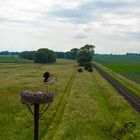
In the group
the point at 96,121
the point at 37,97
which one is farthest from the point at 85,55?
the point at 37,97

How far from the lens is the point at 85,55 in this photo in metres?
179

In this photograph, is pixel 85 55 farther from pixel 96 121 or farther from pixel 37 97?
pixel 37 97

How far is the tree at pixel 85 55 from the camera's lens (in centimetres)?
17493

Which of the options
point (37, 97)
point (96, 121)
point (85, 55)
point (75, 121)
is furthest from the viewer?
point (85, 55)

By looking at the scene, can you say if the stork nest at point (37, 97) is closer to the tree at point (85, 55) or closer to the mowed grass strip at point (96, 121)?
the mowed grass strip at point (96, 121)

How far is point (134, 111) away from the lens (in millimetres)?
43375

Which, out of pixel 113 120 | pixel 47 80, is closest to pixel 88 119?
pixel 113 120

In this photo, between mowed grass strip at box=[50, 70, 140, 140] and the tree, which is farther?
the tree

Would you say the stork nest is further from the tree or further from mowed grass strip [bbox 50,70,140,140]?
the tree

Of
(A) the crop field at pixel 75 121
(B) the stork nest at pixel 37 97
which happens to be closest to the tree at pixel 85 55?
(A) the crop field at pixel 75 121

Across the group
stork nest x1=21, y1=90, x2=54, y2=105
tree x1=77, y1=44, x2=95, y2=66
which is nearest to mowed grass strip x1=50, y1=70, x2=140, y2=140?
stork nest x1=21, y1=90, x2=54, y2=105

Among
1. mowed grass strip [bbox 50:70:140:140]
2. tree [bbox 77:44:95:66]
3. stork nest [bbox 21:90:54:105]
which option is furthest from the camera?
tree [bbox 77:44:95:66]

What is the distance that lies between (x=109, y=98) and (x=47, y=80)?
31.4 m

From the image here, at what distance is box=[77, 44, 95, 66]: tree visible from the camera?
17493 centimetres
